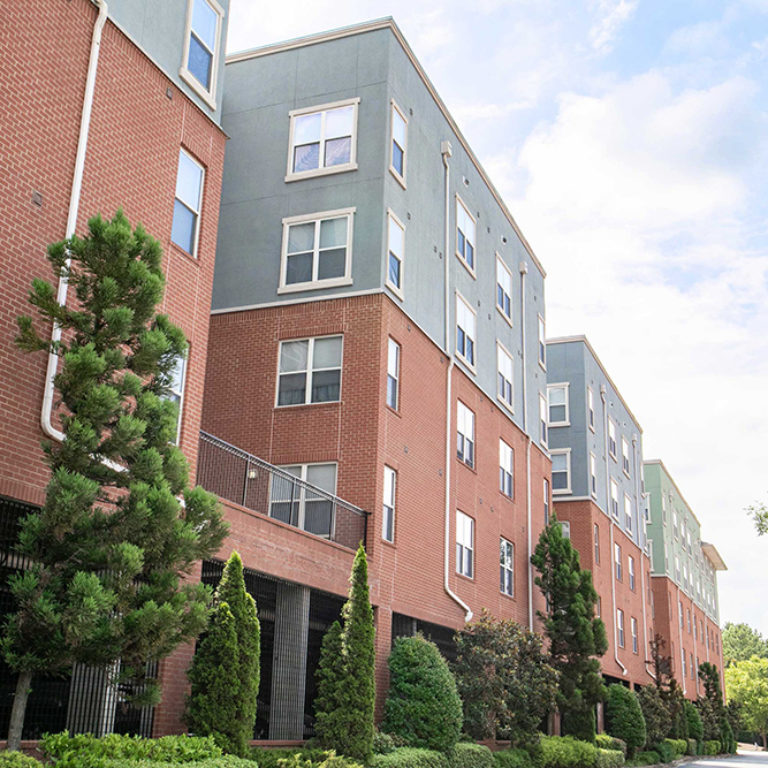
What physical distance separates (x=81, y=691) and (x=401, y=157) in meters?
Answer: 16.9

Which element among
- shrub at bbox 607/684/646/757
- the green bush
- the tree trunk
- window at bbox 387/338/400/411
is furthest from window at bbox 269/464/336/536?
shrub at bbox 607/684/646/757

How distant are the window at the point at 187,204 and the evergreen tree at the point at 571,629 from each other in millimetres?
19943

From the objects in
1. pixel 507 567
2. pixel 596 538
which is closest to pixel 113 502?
pixel 507 567

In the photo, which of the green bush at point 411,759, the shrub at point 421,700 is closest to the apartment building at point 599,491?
the shrub at point 421,700

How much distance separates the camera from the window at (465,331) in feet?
96.9

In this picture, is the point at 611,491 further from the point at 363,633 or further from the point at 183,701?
the point at 183,701

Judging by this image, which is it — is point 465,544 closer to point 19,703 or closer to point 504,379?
point 504,379

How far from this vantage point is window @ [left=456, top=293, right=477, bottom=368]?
29547mm

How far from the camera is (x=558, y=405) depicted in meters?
46.8

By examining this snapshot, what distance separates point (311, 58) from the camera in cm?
2686

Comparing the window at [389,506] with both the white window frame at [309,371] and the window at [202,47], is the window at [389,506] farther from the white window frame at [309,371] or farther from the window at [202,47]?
the window at [202,47]

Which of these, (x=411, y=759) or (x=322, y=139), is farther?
(x=322, y=139)

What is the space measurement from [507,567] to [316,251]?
13.2m

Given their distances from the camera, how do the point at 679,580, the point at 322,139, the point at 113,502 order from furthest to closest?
the point at 679,580
the point at 322,139
the point at 113,502
